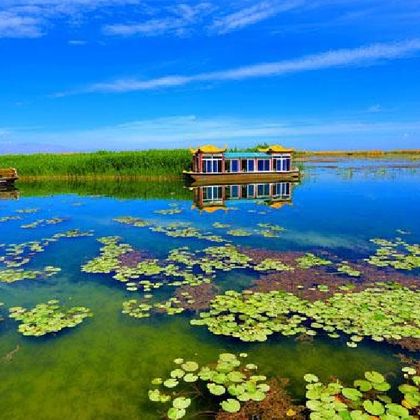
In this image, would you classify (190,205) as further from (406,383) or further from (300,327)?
(406,383)

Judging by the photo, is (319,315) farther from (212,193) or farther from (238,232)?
(212,193)

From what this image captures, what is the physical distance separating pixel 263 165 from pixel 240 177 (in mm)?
2214

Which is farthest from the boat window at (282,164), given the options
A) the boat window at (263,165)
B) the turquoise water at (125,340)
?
the turquoise water at (125,340)

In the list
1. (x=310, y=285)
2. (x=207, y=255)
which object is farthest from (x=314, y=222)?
(x=310, y=285)

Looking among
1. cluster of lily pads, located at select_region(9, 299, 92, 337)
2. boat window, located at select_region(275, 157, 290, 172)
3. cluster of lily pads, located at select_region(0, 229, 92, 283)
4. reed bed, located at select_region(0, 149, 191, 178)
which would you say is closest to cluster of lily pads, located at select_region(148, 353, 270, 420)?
cluster of lily pads, located at select_region(9, 299, 92, 337)

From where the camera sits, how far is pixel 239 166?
28781 millimetres

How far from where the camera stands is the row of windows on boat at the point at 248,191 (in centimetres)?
2288

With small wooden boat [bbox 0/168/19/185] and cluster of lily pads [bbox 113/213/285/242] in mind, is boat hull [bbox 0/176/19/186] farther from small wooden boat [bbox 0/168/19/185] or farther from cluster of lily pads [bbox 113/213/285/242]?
cluster of lily pads [bbox 113/213/285/242]

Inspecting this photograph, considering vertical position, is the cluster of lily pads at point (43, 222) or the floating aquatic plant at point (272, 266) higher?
the floating aquatic plant at point (272, 266)

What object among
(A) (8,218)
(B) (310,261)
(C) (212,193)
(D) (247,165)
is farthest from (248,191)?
(B) (310,261)

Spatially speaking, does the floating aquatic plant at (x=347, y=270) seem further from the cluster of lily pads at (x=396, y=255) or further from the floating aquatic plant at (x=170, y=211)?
the floating aquatic plant at (x=170, y=211)

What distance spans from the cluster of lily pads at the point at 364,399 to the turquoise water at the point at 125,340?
211mm

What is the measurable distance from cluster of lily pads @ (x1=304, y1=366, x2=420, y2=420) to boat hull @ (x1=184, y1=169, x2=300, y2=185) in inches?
922

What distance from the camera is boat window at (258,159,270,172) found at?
29297 mm
